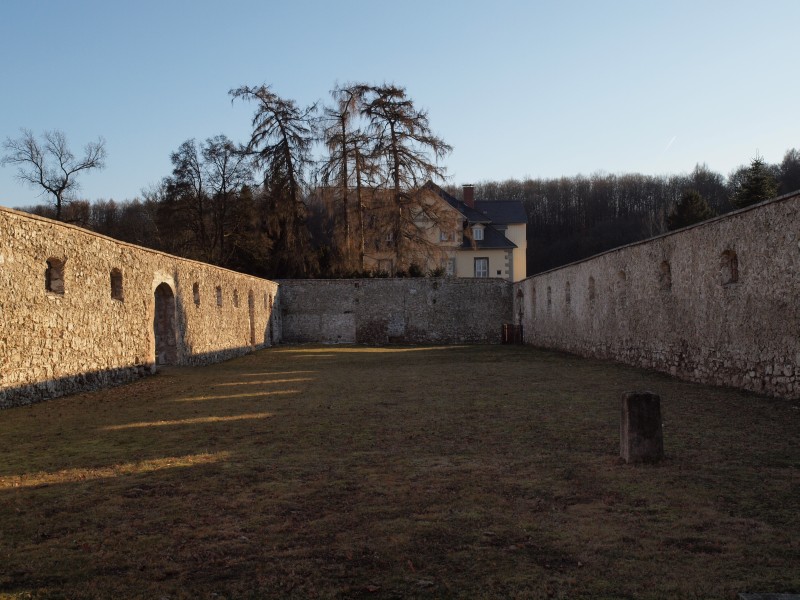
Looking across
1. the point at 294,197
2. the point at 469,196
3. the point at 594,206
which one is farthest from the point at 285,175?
the point at 594,206

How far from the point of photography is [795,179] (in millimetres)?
52594

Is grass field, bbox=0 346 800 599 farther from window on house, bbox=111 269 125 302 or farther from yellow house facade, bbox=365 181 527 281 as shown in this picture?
yellow house facade, bbox=365 181 527 281

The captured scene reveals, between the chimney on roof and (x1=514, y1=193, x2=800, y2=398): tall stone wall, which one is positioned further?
the chimney on roof

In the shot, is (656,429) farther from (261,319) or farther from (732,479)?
(261,319)

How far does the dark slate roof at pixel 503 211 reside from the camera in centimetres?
5036

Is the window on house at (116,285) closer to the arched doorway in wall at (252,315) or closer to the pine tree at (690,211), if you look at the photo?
the arched doorway in wall at (252,315)

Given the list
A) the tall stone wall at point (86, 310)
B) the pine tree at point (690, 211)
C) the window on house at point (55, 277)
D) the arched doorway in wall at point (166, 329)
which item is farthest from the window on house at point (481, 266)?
the window on house at point (55, 277)

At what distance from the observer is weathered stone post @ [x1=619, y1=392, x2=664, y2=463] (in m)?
6.02

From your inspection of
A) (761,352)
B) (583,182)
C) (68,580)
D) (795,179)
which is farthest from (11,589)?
(583,182)

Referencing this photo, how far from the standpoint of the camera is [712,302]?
1229cm

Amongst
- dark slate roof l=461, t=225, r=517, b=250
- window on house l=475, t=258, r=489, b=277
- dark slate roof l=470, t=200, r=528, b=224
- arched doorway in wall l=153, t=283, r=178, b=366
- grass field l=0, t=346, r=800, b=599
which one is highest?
dark slate roof l=470, t=200, r=528, b=224

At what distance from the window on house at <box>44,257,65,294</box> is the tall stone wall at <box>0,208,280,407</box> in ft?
0.06

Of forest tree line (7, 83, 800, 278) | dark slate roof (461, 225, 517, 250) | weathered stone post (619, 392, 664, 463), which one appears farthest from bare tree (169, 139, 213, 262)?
weathered stone post (619, 392, 664, 463)

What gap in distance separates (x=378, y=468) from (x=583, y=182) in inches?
3204
